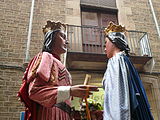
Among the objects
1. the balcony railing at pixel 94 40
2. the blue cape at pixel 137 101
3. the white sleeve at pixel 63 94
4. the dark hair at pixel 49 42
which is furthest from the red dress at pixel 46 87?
the balcony railing at pixel 94 40

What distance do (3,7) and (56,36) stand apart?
13.4 feet

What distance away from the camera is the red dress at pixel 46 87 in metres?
1.57

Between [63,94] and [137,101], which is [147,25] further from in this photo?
[63,94]

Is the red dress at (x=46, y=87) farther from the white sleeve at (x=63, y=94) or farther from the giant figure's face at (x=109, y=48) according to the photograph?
the giant figure's face at (x=109, y=48)

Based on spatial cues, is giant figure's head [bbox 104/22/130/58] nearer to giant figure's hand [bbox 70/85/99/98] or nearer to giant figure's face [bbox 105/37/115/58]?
giant figure's face [bbox 105/37/115/58]

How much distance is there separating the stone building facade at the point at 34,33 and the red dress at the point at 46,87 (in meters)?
2.88

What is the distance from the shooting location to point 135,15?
22.3 ft

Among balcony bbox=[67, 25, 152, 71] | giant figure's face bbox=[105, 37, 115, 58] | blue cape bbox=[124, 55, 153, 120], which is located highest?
balcony bbox=[67, 25, 152, 71]

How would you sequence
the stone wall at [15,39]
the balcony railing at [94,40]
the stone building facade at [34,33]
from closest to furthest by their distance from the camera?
the stone wall at [15,39]
the stone building facade at [34,33]
the balcony railing at [94,40]

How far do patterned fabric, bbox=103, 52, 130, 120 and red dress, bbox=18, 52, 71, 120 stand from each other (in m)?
0.39

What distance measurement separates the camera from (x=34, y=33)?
5492mm

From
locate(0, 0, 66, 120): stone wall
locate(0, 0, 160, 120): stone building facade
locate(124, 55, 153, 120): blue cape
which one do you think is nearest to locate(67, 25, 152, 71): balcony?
locate(0, 0, 160, 120): stone building facade

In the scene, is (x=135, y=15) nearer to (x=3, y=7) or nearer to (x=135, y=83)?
(x=3, y=7)

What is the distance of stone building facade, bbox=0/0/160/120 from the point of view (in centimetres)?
459
